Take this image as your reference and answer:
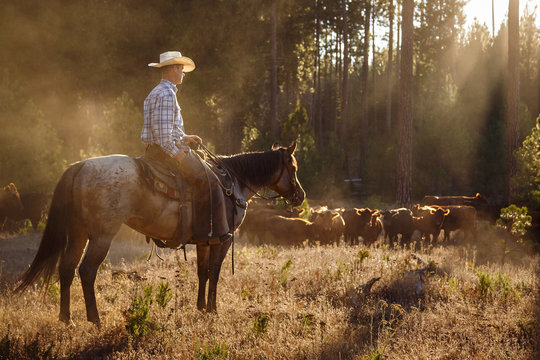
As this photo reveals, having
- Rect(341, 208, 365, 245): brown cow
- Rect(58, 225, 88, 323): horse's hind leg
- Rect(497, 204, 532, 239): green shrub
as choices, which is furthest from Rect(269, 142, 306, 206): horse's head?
Rect(341, 208, 365, 245): brown cow

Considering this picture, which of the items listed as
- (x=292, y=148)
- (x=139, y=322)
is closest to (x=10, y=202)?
(x=292, y=148)

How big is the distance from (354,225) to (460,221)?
4.11 m

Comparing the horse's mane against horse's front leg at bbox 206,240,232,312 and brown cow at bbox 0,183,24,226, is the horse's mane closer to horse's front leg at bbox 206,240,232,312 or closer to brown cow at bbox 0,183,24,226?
horse's front leg at bbox 206,240,232,312

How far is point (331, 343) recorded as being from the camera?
18.1 feet

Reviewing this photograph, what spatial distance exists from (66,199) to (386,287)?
5.42m

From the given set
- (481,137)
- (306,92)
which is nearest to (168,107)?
(481,137)

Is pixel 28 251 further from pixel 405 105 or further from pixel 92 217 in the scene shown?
pixel 405 105

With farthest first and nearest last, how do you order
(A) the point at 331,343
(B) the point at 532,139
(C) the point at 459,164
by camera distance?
(C) the point at 459,164, (B) the point at 532,139, (A) the point at 331,343

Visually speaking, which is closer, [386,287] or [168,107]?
[168,107]

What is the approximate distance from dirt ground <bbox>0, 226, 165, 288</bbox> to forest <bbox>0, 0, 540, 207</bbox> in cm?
285

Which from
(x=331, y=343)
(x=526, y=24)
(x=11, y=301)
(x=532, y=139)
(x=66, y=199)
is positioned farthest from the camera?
(x=526, y=24)

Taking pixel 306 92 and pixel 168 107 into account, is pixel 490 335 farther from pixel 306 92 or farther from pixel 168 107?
pixel 306 92

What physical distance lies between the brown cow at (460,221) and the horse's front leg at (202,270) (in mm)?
12057

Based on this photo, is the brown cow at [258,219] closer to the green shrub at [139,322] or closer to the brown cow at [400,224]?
the brown cow at [400,224]
